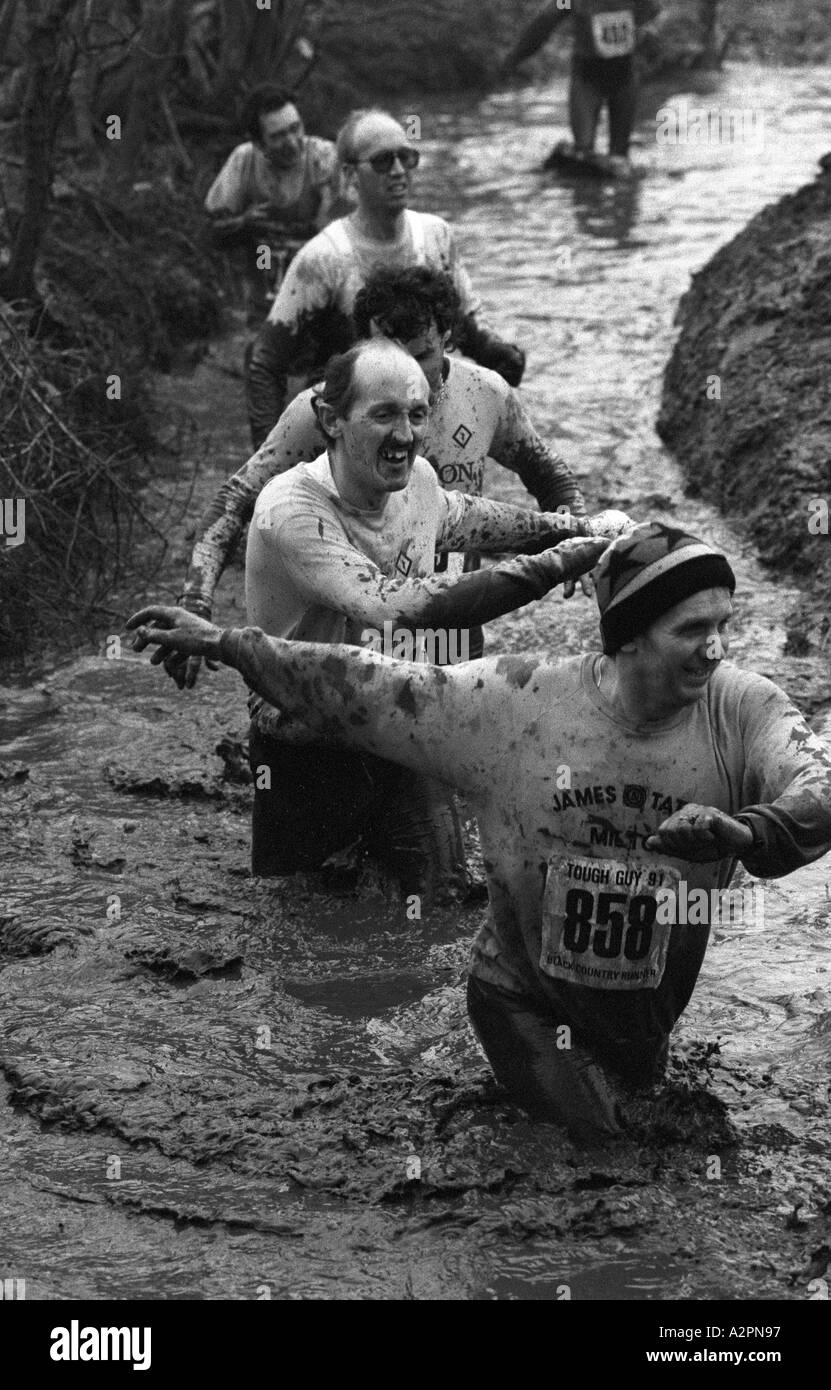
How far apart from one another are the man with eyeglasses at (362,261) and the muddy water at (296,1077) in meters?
1.27

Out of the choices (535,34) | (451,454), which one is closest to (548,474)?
(451,454)

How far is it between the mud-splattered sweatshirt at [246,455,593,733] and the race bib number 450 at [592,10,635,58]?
10.8m

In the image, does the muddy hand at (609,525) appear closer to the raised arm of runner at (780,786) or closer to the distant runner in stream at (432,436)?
the distant runner in stream at (432,436)

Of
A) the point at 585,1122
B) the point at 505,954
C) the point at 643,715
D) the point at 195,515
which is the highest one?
the point at 643,715

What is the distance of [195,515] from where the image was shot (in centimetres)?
1064

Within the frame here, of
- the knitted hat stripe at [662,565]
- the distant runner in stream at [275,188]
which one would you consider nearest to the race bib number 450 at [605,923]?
the knitted hat stripe at [662,565]

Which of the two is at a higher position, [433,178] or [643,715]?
[643,715]

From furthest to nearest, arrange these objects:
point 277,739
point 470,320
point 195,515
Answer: point 195,515 → point 470,320 → point 277,739

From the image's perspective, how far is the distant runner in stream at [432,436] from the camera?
6238mm

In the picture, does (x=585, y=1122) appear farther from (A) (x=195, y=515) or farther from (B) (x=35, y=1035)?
(A) (x=195, y=515)

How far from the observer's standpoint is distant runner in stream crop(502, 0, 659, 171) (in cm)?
1627

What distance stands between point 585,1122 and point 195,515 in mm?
6048
